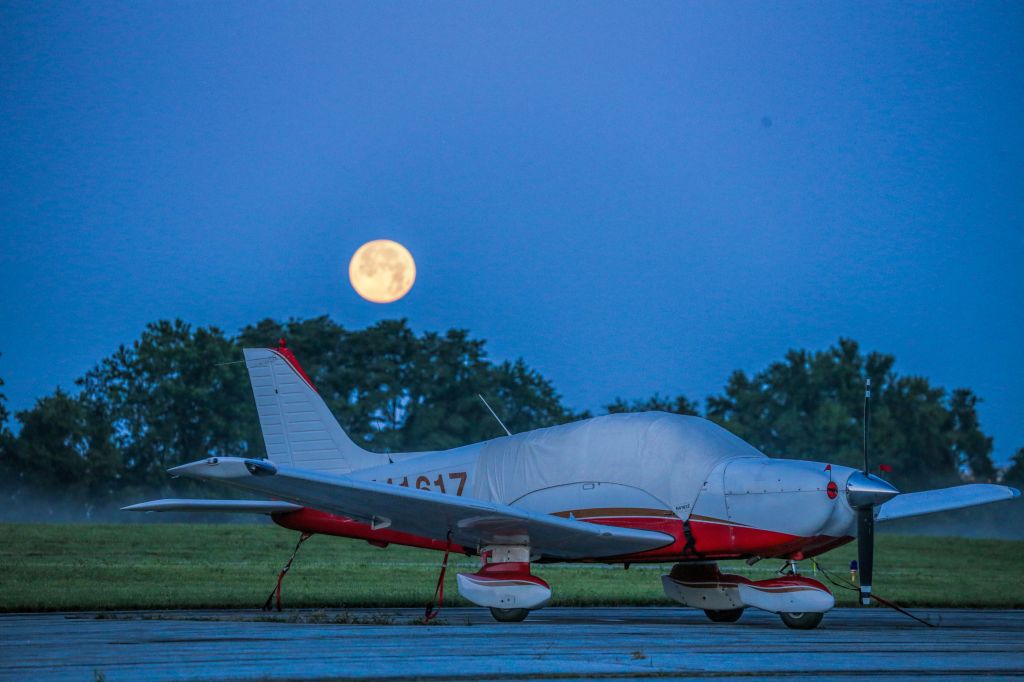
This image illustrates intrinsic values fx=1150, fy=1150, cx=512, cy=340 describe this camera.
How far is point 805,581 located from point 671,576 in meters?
2.61

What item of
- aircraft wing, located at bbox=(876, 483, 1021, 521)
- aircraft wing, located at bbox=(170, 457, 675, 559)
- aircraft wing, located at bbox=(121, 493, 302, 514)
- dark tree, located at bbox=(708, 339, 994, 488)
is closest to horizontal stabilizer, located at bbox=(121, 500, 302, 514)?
aircraft wing, located at bbox=(121, 493, 302, 514)

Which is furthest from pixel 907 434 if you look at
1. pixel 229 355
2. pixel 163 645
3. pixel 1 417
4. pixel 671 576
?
pixel 163 645

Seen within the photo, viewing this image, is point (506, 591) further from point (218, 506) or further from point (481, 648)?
point (218, 506)

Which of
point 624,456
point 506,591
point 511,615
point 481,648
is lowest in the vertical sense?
point 511,615

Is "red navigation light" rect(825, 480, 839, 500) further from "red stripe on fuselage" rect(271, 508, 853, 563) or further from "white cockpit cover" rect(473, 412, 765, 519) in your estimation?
"white cockpit cover" rect(473, 412, 765, 519)

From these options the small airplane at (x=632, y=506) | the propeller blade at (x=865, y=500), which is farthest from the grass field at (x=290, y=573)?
the propeller blade at (x=865, y=500)

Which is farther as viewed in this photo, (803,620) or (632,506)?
(632,506)

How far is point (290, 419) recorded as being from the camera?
1705 centimetres

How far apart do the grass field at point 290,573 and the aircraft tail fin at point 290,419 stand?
2.09 metres

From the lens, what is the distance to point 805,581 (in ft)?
40.9

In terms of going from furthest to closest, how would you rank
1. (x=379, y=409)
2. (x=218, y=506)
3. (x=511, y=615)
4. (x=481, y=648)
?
(x=379, y=409) < (x=218, y=506) < (x=511, y=615) < (x=481, y=648)

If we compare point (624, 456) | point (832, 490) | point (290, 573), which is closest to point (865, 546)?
point (832, 490)

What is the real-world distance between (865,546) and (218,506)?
808 centimetres

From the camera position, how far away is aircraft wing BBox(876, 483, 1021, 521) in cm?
1454
